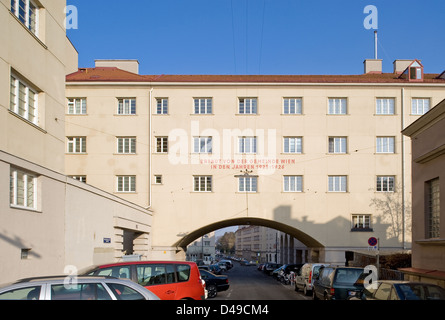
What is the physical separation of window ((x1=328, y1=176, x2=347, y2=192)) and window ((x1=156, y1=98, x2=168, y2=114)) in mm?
14934

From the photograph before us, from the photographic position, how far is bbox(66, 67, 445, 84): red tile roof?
41.0m

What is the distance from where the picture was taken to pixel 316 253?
1681 inches

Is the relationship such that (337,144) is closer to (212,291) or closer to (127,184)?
(127,184)

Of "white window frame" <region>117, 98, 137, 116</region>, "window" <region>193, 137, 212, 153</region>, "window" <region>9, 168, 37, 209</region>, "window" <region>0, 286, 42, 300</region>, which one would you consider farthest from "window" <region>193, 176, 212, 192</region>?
"window" <region>0, 286, 42, 300</region>

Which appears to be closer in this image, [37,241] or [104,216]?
[37,241]

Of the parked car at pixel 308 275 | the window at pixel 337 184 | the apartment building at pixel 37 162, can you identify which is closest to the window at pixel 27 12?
the apartment building at pixel 37 162

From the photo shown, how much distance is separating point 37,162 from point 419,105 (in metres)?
32.8

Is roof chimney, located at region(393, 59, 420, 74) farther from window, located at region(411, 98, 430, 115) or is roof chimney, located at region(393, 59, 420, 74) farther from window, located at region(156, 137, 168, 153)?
window, located at region(156, 137, 168, 153)

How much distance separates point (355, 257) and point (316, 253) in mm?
6315

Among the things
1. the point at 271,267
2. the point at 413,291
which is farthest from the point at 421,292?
the point at 271,267

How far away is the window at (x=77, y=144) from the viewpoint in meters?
40.7
